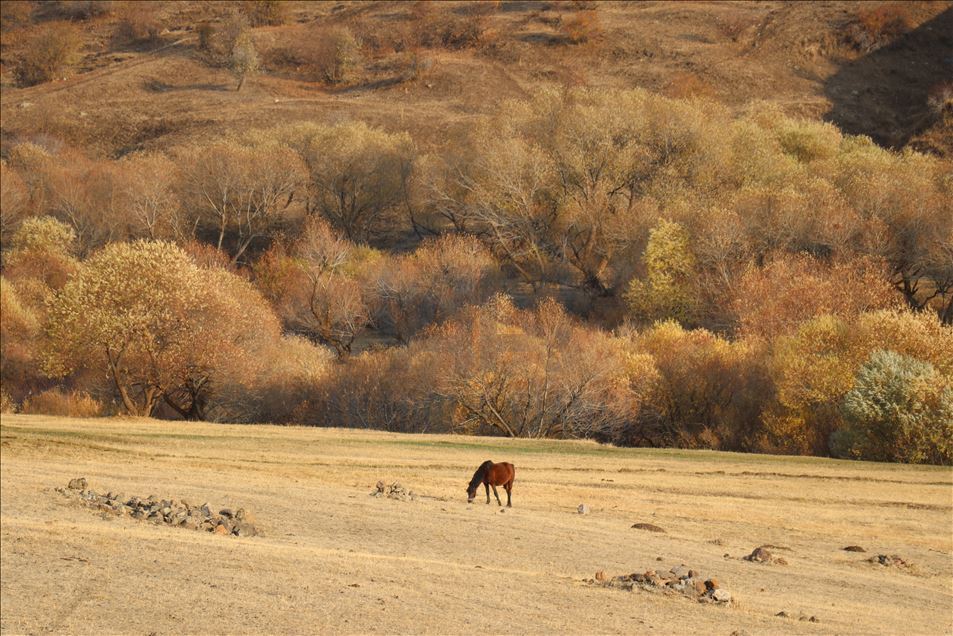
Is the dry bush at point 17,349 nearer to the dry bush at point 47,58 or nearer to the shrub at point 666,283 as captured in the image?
the shrub at point 666,283

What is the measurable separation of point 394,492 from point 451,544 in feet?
18.7

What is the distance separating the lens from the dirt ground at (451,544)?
19.2 m

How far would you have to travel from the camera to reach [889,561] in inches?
981

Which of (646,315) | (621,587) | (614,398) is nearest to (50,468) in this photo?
(621,587)

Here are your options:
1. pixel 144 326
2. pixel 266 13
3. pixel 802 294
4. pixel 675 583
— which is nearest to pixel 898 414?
pixel 802 294

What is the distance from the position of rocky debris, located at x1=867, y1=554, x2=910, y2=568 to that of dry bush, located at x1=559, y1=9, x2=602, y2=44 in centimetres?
12845

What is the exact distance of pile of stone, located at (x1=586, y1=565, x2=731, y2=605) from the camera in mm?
20297

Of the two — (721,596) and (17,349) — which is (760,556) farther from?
(17,349)

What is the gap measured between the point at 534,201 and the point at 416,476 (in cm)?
6061

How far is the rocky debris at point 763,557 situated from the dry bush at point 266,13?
160 m

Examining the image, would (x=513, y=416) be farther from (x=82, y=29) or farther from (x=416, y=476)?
(x=82, y=29)

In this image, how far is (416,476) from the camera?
33781 mm

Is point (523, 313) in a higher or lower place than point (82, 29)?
lower

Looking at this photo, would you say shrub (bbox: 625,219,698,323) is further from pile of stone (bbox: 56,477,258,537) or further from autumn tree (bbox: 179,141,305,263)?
pile of stone (bbox: 56,477,258,537)
